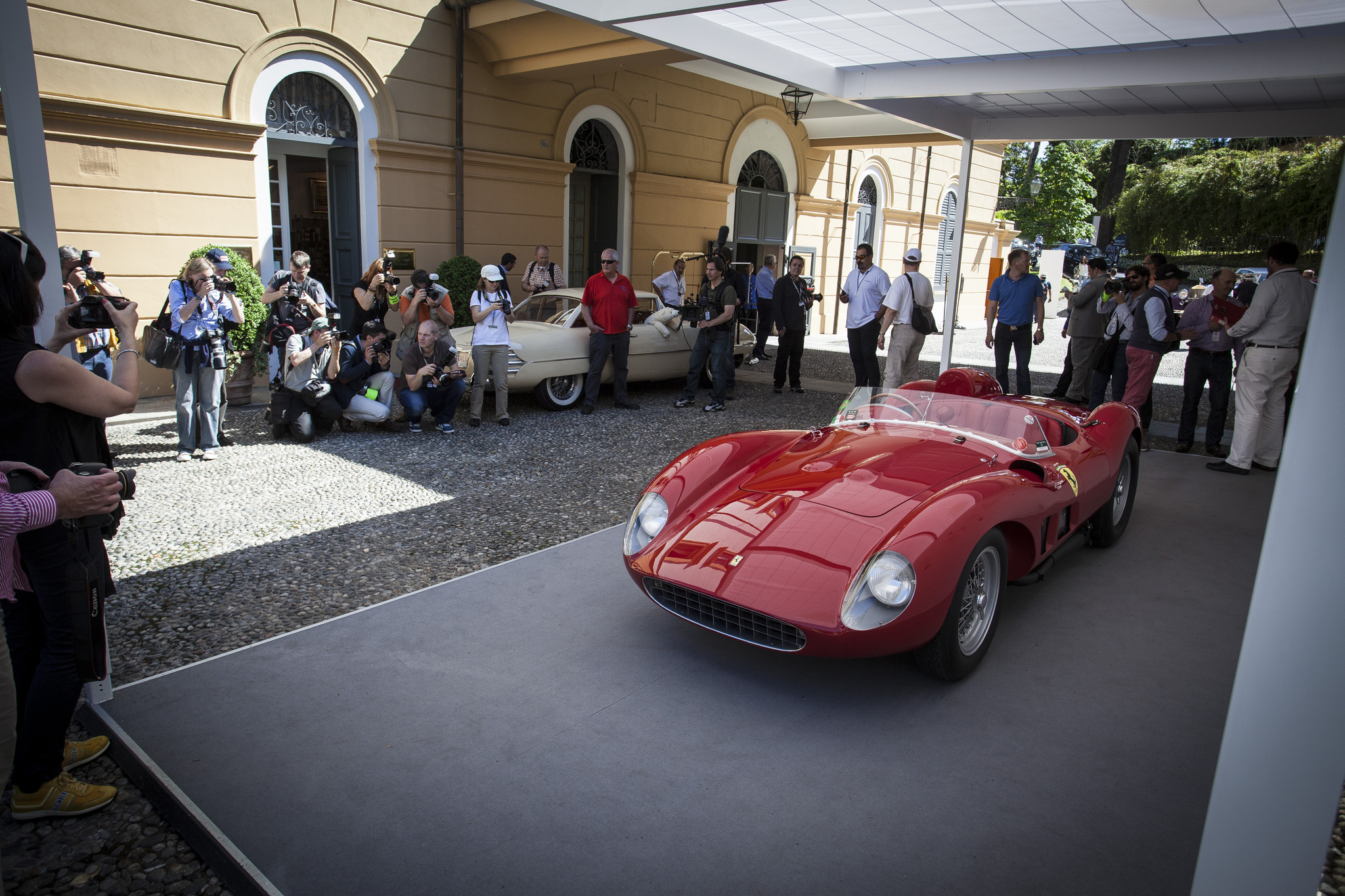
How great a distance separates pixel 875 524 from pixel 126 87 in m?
8.99

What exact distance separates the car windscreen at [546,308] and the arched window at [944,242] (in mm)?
16182

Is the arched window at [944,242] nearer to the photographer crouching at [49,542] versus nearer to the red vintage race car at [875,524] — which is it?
the red vintage race car at [875,524]

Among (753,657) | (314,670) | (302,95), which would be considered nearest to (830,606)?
(753,657)

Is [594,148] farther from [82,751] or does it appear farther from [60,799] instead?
[60,799]

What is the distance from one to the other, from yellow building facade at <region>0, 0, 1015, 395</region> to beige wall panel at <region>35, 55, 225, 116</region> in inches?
0.7

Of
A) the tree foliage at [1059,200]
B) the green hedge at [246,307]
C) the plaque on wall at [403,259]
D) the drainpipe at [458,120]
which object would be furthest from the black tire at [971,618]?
the tree foliage at [1059,200]

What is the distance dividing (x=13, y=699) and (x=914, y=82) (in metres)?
8.67

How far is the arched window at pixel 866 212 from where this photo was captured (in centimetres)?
1964

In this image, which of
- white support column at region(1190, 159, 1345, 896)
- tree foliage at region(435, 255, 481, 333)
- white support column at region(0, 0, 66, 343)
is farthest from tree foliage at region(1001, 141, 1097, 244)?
white support column at region(1190, 159, 1345, 896)

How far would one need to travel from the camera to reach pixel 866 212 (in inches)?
784

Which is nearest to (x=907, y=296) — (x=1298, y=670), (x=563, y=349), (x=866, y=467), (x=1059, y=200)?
(x=563, y=349)

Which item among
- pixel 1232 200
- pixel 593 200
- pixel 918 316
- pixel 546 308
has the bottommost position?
pixel 546 308

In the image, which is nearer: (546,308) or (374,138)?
(546,308)

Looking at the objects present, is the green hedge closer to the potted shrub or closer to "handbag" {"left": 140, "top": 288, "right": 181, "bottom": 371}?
the potted shrub
